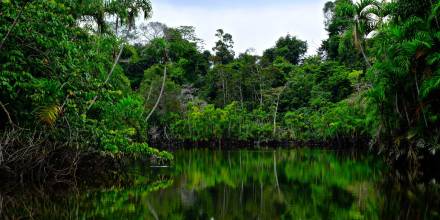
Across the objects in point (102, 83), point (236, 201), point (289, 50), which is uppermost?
point (289, 50)

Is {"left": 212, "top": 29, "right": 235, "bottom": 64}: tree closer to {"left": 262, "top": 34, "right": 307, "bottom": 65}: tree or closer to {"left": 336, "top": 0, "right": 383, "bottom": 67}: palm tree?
{"left": 262, "top": 34, "right": 307, "bottom": 65}: tree

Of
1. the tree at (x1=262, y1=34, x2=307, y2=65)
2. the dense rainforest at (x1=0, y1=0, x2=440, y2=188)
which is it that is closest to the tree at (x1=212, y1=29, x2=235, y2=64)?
the tree at (x1=262, y1=34, x2=307, y2=65)

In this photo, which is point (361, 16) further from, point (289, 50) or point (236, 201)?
point (289, 50)

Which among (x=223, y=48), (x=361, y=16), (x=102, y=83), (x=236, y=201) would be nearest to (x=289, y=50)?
(x=223, y=48)

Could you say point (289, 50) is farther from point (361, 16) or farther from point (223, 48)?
point (361, 16)

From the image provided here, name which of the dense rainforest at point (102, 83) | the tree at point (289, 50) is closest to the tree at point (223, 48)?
the tree at point (289, 50)

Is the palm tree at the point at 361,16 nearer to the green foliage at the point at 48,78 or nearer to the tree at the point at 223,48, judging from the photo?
the green foliage at the point at 48,78

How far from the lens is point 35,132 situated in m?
9.80

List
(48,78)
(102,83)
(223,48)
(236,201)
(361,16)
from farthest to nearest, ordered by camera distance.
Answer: (223,48), (361,16), (102,83), (48,78), (236,201)

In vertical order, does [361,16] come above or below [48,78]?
above

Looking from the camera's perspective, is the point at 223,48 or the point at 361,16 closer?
the point at 361,16

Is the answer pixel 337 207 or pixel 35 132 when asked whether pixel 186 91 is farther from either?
pixel 337 207

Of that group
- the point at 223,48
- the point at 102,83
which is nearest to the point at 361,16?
the point at 102,83

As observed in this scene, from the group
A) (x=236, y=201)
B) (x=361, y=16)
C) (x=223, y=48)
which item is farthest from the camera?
(x=223, y=48)
